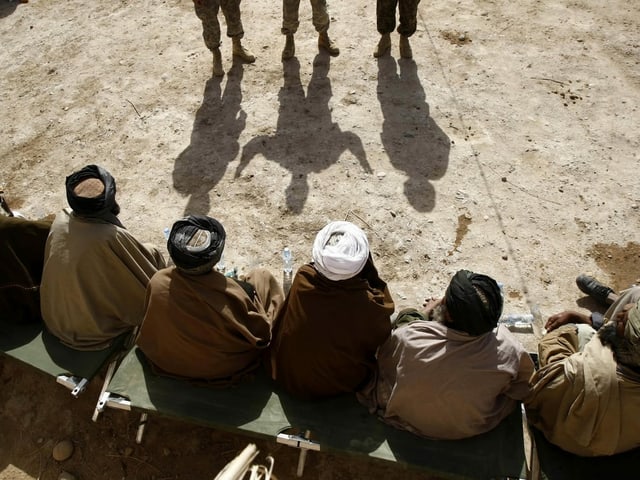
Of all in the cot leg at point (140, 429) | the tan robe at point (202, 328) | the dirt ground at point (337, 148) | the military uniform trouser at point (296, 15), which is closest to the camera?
the tan robe at point (202, 328)

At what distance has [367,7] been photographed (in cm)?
716

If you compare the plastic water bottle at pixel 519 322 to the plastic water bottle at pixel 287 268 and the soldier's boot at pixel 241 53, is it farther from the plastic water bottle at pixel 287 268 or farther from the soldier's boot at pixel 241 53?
the soldier's boot at pixel 241 53

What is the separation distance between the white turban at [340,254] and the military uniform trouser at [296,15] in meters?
4.14

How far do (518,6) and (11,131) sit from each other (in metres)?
6.89

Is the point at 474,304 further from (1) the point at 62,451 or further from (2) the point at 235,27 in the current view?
(2) the point at 235,27

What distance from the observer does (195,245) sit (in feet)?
10.1

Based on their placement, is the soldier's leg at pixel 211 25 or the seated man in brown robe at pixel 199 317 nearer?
the seated man in brown robe at pixel 199 317

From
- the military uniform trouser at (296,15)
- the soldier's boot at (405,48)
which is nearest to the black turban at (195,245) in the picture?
the military uniform trouser at (296,15)

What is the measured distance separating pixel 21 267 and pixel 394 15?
4959 millimetres

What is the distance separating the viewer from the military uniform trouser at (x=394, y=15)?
604 centimetres

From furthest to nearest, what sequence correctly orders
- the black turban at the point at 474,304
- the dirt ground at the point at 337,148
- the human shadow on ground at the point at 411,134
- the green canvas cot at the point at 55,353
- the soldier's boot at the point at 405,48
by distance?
the soldier's boot at the point at 405,48 < the human shadow on ground at the point at 411,134 < the dirt ground at the point at 337,148 < the green canvas cot at the point at 55,353 < the black turban at the point at 474,304

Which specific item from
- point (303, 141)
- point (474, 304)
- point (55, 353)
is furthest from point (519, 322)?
point (55, 353)

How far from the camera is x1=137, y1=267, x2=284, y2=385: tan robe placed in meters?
3.12

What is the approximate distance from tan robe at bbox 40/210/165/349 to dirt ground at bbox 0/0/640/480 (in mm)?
676
